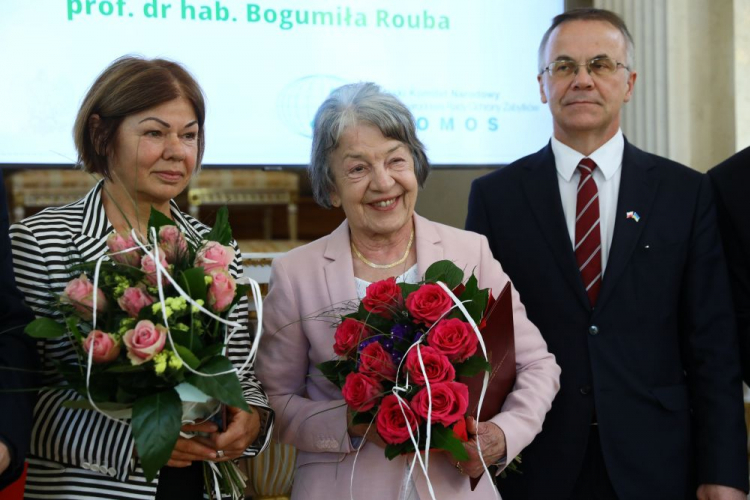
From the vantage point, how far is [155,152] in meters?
2.04

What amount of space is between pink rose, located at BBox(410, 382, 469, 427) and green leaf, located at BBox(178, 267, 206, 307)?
45cm

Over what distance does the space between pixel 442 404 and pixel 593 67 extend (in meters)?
1.24

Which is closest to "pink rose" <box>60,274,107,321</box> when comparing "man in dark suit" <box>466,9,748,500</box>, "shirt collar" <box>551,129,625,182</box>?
"man in dark suit" <box>466,9,748,500</box>

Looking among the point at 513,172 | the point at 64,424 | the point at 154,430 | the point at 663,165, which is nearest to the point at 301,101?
the point at 513,172

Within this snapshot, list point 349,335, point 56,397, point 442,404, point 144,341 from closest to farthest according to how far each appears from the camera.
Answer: point 144,341 < point 442,404 < point 349,335 < point 56,397

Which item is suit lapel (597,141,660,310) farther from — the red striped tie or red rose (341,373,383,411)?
red rose (341,373,383,411)

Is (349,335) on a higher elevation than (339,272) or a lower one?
lower

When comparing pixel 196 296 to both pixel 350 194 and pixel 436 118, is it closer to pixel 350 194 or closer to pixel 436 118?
pixel 350 194

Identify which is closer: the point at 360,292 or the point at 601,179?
the point at 360,292

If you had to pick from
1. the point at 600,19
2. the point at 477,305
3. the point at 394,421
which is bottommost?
the point at 394,421

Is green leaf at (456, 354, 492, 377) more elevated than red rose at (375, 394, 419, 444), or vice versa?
green leaf at (456, 354, 492, 377)

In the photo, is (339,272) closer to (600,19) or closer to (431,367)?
(431,367)

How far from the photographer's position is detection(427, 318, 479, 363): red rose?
167 centimetres

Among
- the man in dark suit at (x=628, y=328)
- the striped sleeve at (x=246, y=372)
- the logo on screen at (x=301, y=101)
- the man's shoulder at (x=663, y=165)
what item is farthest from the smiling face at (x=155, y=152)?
the logo on screen at (x=301, y=101)
